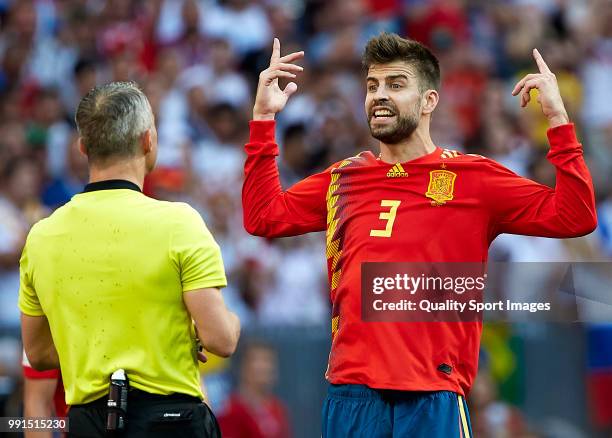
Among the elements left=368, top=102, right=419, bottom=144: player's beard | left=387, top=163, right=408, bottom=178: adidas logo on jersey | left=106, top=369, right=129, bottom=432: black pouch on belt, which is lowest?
left=106, top=369, right=129, bottom=432: black pouch on belt

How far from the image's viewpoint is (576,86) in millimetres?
13492

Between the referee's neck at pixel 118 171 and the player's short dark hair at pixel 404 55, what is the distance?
4.66ft

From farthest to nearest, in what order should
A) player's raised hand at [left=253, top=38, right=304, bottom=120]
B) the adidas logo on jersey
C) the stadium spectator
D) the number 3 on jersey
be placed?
the stadium spectator
player's raised hand at [left=253, top=38, right=304, bottom=120]
the adidas logo on jersey
the number 3 on jersey

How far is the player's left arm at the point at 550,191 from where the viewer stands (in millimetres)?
5383

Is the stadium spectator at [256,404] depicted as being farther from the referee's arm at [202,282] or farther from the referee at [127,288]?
the referee's arm at [202,282]

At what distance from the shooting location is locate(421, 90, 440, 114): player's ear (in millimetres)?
5848

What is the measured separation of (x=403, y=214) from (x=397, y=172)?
0.77ft

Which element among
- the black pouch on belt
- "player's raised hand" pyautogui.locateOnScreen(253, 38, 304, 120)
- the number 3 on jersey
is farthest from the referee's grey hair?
the number 3 on jersey

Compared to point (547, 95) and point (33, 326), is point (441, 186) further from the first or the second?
point (33, 326)

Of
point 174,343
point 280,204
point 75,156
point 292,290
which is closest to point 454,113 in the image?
point 292,290

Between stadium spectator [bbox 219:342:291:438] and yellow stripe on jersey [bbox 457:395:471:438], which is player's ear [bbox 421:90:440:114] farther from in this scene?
stadium spectator [bbox 219:342:291:438]

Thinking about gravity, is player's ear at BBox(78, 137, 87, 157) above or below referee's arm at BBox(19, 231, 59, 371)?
above

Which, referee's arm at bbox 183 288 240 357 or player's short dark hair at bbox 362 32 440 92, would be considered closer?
referee's arm at bbox 183 288 240 357

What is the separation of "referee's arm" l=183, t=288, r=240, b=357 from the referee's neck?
54 centimetres
